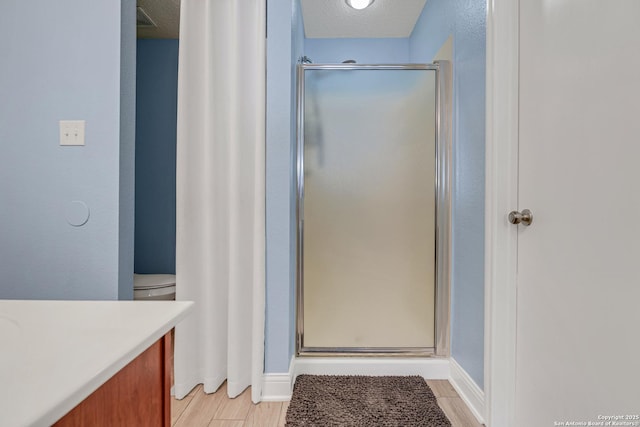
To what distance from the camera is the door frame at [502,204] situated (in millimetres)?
1365

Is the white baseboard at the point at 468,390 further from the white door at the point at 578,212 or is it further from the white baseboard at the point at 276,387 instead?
the white baseboard at the point at 276,387

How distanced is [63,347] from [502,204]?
4.74 ft

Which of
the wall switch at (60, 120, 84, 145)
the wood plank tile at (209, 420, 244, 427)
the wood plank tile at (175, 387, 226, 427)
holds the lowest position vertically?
the wood plank tile at (209, 420, 244, 427)

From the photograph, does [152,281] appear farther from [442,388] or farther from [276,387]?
[442,388]

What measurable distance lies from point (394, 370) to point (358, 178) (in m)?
1.16

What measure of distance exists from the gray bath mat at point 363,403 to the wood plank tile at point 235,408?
0.71 feet

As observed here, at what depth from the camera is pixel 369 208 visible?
2061mm

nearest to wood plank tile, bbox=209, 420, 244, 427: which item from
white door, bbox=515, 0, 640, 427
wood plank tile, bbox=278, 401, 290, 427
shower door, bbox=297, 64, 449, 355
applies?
wood plank tile, bbox=278, 401, 290, 427

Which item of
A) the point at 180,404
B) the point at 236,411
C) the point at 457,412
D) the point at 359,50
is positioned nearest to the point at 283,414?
the point at 236,411

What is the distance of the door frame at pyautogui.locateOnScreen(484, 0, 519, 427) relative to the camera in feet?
4.48

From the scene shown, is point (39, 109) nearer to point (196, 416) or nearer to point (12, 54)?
point (12, 54)

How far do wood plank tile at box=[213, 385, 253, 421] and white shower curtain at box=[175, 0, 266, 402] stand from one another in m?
0.04

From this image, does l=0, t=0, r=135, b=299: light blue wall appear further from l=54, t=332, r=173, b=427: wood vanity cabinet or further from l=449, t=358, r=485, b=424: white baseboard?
l=449, t=358, r=485, b=424: white baseboard

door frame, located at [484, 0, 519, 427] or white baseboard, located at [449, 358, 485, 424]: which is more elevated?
door frame, located at [484, 0, 519, 427]
